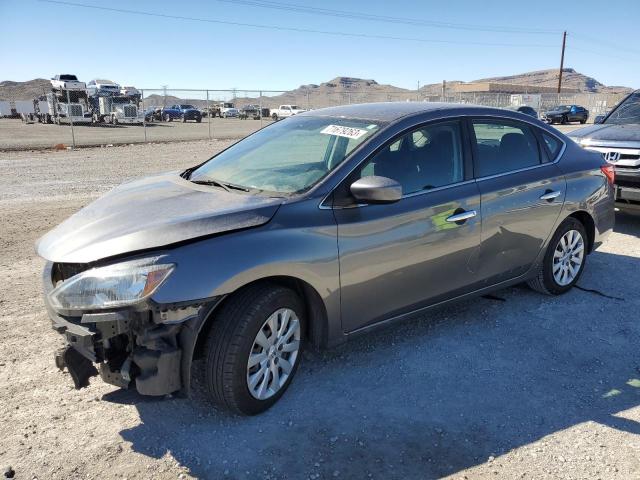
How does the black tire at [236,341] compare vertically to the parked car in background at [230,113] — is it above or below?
below

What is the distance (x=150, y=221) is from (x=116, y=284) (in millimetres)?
456

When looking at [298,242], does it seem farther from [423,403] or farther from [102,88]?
[102,88]

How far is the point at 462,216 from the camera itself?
389 cm

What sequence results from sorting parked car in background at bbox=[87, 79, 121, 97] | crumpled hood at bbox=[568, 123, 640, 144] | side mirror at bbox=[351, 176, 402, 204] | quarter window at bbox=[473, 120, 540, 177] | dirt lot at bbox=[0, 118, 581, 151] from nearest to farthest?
side mirror at bbox=[351, 176, 402, 204], quarter window at bbox=[473, 120, 540, 177], crumpled hood at bbox=[568, 123, 640, 144], dirt lot at bbox=[0, 118, 581, 151], parked car in background at bbox=[87, 79, 121, 97]

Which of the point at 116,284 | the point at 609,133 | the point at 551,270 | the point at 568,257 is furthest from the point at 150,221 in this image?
the point at 609,133

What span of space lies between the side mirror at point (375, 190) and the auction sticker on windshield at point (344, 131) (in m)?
0.53

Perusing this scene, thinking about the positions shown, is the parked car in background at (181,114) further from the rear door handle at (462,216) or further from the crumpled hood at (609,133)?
the rear door handle at (462,216)

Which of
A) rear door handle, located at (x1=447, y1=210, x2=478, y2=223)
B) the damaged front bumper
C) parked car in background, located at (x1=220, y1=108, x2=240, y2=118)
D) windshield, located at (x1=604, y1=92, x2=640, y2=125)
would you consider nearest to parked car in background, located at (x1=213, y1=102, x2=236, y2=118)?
parked car in background, located at (x1=220, y1=108, x2=240, y2=118)

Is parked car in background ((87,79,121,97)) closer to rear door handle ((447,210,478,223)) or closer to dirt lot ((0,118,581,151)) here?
dirt lot ((0,118,581,151))

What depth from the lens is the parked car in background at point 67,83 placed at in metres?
34.8

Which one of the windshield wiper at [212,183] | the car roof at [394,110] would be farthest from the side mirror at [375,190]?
the windshield wiper at [212,183]

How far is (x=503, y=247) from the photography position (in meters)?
4.27

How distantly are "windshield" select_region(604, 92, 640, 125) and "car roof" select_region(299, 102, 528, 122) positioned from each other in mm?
4935

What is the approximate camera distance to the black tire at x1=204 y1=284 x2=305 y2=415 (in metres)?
2.89
